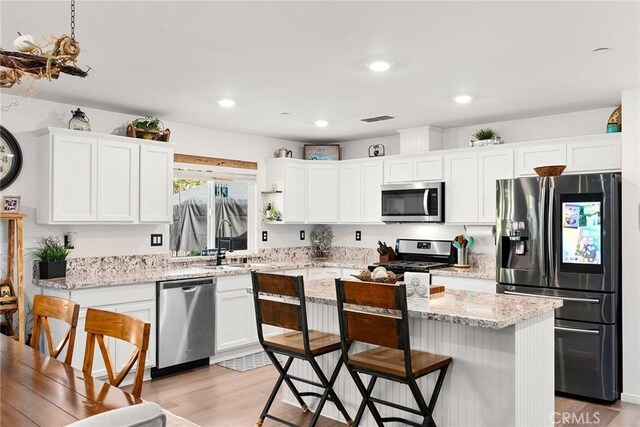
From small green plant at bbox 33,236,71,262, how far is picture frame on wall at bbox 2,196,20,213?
37 cm

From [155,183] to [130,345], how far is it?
1.50m

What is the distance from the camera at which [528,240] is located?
13.8ft

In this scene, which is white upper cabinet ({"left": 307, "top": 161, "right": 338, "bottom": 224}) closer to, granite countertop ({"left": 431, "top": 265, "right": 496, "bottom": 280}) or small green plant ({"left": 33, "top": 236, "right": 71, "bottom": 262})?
granite countertop ({"left": 431, "top": 265, "right": 496, "bottom": 280})

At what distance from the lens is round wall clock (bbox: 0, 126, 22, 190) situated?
4.08 metres

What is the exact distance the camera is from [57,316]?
95.0 inches

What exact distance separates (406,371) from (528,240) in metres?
2.25

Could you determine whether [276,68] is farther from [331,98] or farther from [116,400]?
[116,400]

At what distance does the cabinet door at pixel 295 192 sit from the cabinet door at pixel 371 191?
2.42ft

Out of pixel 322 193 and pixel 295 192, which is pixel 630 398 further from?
pixel 295 192

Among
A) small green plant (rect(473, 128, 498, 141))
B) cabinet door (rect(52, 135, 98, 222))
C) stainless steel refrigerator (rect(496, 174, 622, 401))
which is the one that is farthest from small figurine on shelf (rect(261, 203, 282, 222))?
stainless steel refrigerator (rect(496, 174, 622, 401))

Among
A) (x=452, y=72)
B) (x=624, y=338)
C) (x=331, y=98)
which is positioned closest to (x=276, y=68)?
(x=331, y=98)

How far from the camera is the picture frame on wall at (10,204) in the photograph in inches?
156

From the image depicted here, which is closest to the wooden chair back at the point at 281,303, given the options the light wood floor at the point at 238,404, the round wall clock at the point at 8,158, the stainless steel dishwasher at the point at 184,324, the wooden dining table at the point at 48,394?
the light wood floor at the point at 238,404

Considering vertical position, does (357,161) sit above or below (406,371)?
above
